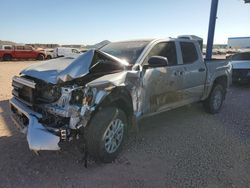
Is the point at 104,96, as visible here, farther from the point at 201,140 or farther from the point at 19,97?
the point at 201,140

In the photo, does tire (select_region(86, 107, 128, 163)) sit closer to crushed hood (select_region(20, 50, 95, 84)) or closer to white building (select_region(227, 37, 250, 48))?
crushed hood (select_region(20, 50, 95, 84))

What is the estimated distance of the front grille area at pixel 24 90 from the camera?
389 cm

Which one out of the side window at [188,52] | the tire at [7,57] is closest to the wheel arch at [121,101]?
the side window at [188,52]

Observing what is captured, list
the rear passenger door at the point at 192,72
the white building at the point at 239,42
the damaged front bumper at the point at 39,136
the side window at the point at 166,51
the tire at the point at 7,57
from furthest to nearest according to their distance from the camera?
the white building at the point at 239,42 → the tire at the point at 7,57 → the rear passenger door at the point at 192,72 → the side window at the point at 166,51 → the damaged front bumper at the point at 39,136

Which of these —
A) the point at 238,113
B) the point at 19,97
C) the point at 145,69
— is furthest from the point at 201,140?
the point at 19,97

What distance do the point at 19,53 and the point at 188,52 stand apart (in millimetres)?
26400

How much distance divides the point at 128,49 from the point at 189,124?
2.25 m

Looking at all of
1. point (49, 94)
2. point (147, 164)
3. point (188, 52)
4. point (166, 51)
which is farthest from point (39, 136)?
point (188, 52)

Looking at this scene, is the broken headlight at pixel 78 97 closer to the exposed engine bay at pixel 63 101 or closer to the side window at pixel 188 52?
the exposed engine bay at pixel 63 101

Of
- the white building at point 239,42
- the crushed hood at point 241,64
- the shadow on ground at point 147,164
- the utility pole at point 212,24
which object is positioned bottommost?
A: the shadow on ground at point 147,164

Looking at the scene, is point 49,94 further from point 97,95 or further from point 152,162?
point 152,162

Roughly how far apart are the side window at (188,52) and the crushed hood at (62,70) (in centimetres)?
239

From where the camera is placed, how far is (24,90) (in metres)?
4.18

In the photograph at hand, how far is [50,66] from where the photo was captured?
4160 millimetres
